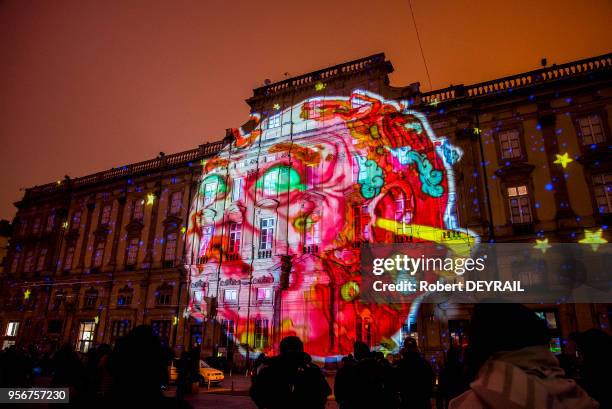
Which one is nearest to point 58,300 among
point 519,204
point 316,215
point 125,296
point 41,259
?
point 41,259

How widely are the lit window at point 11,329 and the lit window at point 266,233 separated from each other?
2389 cm

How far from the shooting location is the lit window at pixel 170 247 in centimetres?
2797

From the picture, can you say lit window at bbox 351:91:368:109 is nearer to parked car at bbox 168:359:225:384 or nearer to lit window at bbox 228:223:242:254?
lit window at bbox 228:223:242:254

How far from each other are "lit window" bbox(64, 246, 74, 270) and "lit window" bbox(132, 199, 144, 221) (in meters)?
7.33

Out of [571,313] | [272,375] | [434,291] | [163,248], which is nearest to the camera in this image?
[272,375]

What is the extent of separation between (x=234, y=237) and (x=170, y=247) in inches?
230

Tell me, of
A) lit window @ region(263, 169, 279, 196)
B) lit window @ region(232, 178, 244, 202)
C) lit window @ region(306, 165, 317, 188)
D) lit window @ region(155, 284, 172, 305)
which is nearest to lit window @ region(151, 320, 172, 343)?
lit window @ region(155, 284, 172, 305)

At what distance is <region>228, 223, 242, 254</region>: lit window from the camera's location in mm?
25250

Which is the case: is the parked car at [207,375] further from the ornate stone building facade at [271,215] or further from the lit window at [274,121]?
the lit window at [274,121]

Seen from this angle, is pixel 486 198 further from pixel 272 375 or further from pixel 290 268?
pixel 272 375

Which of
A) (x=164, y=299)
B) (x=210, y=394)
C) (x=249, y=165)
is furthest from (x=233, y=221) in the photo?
(x=210, y=394)

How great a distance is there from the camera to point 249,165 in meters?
26.6

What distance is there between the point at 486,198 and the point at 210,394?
51.0 ft

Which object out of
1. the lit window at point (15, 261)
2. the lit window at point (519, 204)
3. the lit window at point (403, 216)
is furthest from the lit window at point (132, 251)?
the lit window at point (519, 204)
